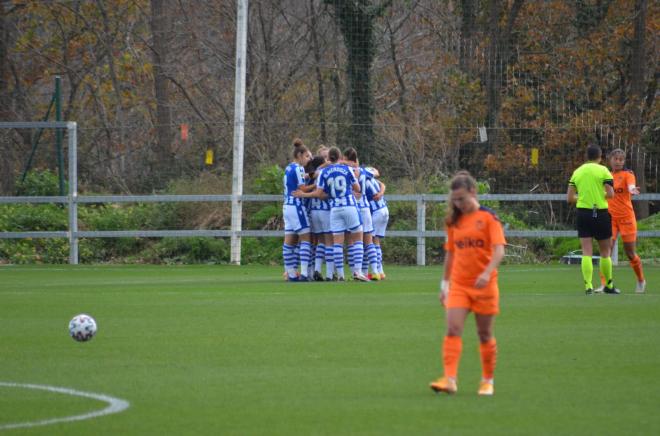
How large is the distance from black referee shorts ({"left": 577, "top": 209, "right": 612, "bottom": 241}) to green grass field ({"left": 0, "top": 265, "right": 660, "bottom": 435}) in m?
0.87

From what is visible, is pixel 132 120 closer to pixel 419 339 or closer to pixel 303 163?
pixel 303 163

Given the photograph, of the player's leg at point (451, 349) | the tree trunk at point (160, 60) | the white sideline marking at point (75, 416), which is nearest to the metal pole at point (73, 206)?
the tree trunk at point (160, 60)

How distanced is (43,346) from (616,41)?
25.9 metres

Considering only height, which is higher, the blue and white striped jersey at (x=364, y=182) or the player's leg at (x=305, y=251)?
the blue and white striped jersey at (x=364, y=182)

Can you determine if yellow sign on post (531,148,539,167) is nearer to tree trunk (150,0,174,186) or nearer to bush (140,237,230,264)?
bush (140,237,230,264)

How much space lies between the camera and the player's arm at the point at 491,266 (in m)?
8.41

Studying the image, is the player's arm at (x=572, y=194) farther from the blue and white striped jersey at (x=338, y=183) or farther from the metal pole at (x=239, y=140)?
the metal pole at (x=239, y=140)

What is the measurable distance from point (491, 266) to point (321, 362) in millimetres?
2377

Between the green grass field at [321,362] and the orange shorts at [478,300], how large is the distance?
1.97 ft

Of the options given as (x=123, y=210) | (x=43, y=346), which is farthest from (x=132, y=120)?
(x=43, y=346)

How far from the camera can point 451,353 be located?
27.3 ft

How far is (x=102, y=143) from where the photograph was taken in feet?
Result: 104

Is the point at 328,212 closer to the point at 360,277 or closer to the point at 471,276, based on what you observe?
the point at 360,277

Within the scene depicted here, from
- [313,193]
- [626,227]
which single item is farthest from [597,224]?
[313,193]
